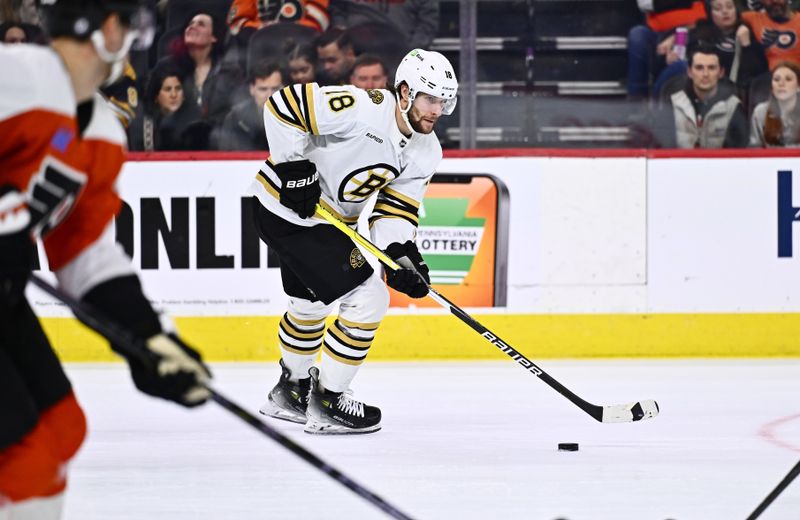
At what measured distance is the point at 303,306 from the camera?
12.9 feet

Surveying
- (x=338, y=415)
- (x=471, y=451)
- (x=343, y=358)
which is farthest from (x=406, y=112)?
(x=471, y=451)

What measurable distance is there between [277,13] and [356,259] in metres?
2.15

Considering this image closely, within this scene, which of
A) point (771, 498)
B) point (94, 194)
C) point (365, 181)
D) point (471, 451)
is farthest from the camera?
point (365, 181)

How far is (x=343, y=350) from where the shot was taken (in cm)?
373

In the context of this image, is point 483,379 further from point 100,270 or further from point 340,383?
point 100,270

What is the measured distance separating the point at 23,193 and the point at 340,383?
2.23m

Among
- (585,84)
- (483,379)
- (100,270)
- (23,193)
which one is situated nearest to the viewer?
(23,193)

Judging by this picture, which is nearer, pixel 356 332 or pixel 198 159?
pixel 356 332

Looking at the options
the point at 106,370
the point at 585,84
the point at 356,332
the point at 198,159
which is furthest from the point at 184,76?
the point at 356,332

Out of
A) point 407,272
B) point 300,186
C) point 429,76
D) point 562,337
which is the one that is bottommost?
point 562,337

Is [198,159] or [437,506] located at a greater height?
[198,159]

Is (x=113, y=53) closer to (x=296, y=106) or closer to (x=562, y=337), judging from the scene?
(x=296, y=106)

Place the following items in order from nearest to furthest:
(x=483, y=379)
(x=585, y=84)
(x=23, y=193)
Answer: (x=23, y=193) < (x=483, y=379) < (x=585, y=84)

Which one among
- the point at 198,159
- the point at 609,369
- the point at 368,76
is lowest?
the point at 609,369
